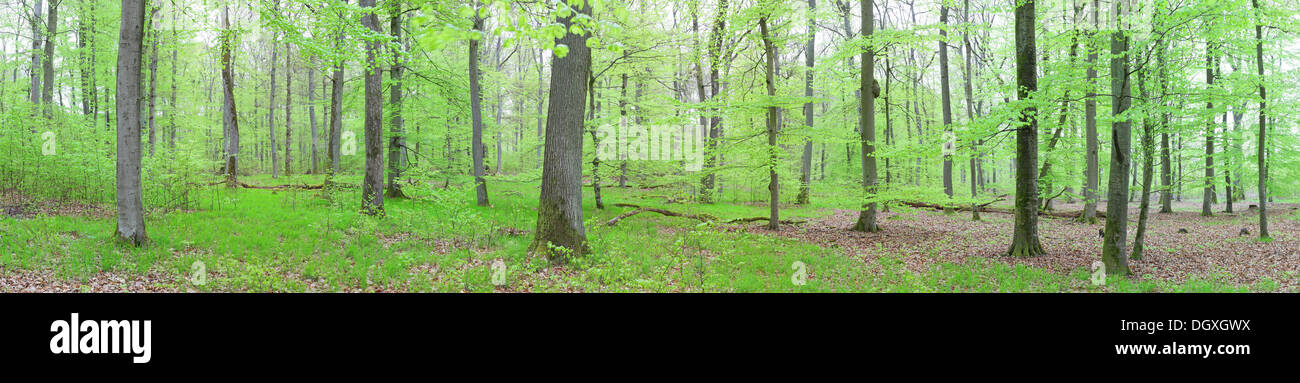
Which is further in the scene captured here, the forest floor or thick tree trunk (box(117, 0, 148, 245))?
thick tree trunk (box(117, 0, 148, 245))

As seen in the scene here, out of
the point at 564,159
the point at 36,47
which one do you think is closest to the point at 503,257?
the point at 564,159

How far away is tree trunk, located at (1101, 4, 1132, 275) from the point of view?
7.97 metres

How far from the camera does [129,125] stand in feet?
23.1

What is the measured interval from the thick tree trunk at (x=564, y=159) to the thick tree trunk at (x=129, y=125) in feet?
18.6

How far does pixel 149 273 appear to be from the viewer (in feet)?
20.4

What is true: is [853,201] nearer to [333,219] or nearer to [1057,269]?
[1057,269]

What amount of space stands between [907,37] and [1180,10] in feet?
15.2

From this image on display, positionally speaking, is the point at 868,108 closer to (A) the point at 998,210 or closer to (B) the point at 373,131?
(B) the point at 373,131

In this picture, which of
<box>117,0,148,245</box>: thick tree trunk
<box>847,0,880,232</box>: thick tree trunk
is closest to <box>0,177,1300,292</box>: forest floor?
<box>117,0,148,245</box>: thick tree trunk

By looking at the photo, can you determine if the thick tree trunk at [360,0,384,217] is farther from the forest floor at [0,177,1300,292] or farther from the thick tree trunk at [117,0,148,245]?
the thick tree trunk at [117,0,148,245]

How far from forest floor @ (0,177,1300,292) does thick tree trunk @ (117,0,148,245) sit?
1.05 feet

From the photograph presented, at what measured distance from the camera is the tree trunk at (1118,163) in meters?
7.97

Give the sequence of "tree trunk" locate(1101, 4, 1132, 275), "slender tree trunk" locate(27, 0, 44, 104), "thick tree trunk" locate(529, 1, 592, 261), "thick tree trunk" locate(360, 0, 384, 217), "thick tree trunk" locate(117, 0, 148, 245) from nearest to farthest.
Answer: "thick tree trunk" locate(117, 0, 148, 245), "thick tree trunk" locate(529, 1, 592, 261), "tree trunk" locate(1101, 4, 1132, 275), "thick tree trunk" locate(360, 0, 384, 217), "slender tree trunk" locate(27, 0, 44, 104)
